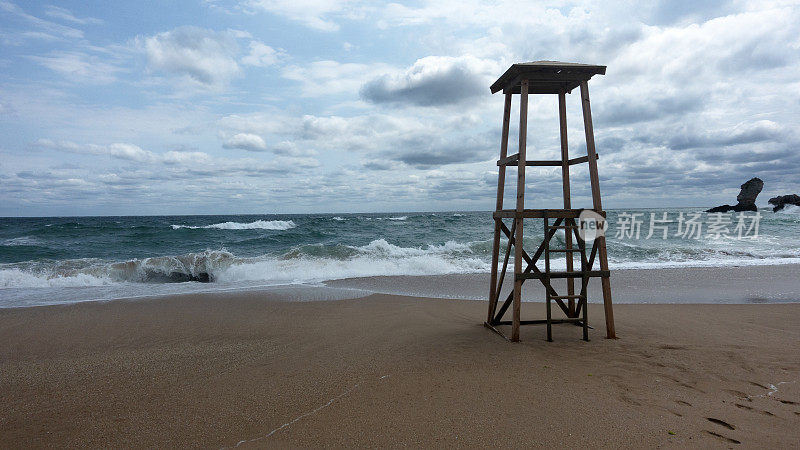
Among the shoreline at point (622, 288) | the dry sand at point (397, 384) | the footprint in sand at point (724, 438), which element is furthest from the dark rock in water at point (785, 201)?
the footprint in sand at point (724, 438)

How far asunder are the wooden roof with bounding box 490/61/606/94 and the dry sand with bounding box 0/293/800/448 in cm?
339

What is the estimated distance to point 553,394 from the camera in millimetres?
3924

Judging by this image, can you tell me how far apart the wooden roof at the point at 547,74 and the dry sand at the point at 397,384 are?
133 inches

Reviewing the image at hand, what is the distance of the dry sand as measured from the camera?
3.31m

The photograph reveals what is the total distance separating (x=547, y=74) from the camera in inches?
218

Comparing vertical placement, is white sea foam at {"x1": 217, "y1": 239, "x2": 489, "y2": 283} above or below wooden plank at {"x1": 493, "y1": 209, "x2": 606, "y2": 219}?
below

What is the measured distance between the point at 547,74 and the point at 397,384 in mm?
4167

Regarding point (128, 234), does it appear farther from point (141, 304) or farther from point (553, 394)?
point (553, 394)

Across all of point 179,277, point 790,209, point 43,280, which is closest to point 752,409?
point 179,277

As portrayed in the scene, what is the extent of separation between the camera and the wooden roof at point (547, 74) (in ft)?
17.6

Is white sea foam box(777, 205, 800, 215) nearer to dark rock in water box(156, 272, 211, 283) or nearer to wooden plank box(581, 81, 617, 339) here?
wooden plank box(581, 81, 617, 339)

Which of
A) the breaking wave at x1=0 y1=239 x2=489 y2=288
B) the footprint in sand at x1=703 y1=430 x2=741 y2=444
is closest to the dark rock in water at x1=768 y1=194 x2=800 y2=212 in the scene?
the breaking wave at x1=0 y1=239 x2=489 y2=288

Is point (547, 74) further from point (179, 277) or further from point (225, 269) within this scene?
point (179, 277)

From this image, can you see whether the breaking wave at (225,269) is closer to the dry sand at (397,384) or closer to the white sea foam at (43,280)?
the white sea foam at (43,280)
